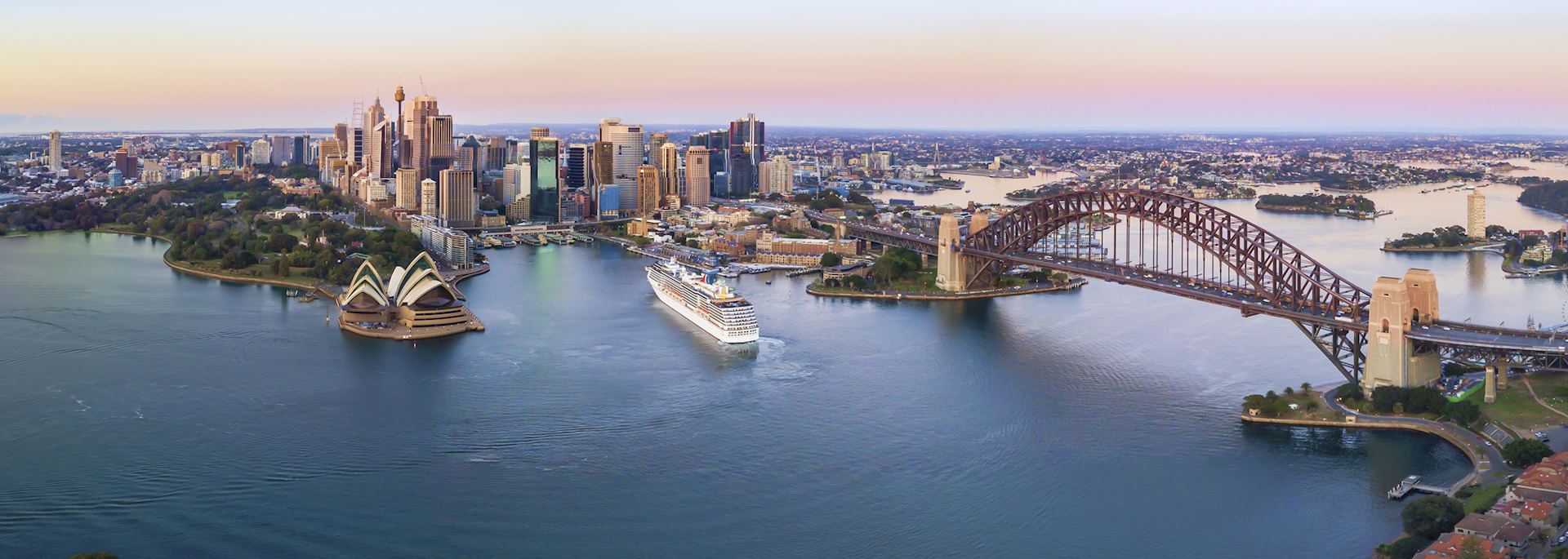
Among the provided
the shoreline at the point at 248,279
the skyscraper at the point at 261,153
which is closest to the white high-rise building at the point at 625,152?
the shoreline at the point at 248,279

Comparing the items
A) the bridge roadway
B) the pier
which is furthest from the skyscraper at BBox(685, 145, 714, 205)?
the pier

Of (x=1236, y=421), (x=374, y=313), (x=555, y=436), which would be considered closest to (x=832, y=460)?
(x=555, y=436)

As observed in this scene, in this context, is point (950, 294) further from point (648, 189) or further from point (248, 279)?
point (648, 189)

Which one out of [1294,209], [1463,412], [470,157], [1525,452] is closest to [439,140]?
[470,157]

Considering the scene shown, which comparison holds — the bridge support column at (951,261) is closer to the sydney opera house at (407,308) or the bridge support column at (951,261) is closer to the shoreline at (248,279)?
the sydney opera house at (407,308)

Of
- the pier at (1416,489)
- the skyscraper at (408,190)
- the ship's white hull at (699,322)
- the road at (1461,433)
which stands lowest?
the pier at (1416,489)

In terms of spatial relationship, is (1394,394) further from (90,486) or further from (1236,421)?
(90,486)

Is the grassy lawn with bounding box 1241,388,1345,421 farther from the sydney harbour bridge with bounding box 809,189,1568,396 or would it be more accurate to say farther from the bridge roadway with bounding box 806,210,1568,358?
the bridge roadway with bounding box 806,210,1568,358
